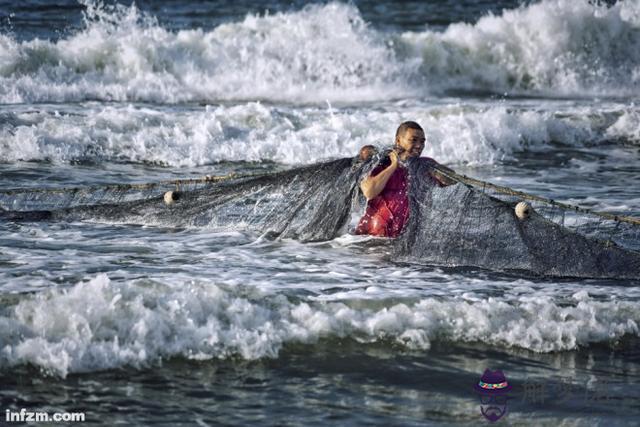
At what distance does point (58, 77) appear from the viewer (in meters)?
18.2

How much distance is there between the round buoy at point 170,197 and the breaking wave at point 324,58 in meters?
8.69

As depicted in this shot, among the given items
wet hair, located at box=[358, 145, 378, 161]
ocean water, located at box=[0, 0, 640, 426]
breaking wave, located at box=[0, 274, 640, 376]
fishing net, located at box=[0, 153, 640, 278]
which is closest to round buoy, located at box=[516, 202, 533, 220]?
fishing net, located at box=[0, 153, 640, 278]

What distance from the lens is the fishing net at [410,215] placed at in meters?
7.96

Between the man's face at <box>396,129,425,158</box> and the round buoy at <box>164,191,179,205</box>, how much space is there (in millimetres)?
2055

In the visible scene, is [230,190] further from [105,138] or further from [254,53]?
[254,53]

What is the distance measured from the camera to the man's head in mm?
8375

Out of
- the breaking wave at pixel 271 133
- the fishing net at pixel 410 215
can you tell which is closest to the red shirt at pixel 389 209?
the fishing net at pixel 410 215

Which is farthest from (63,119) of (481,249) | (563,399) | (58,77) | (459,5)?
(459,5)

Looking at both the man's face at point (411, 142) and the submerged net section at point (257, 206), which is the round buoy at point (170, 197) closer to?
the submerged net section at point (257, 206)

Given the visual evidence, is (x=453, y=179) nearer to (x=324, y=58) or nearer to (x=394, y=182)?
(x=394, y=182)

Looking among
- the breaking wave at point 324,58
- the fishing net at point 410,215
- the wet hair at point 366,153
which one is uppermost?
the breaking wave at point 324,58

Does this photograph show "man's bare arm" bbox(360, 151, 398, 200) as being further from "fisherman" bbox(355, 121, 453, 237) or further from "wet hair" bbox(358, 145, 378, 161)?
"wet hair" bbox(358, 145, 378, 161)


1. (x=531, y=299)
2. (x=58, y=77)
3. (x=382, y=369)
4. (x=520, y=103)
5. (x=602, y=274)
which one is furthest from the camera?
(x=520, y=103)

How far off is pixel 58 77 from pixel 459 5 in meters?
12.3
